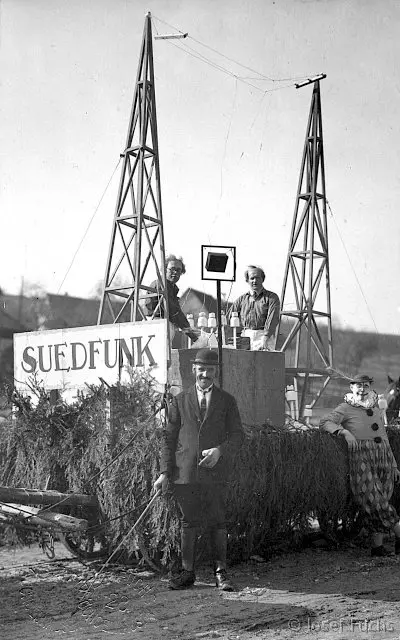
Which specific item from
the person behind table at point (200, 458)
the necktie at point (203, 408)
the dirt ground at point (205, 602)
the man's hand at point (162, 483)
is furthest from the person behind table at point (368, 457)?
the man's hand at point (162, 483)

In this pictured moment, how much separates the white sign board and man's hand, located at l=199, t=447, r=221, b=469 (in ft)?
3.18

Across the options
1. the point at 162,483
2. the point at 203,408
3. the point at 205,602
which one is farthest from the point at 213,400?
the point at 205,602

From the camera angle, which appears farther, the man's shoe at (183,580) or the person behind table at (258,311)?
the person behind table at (258,311)

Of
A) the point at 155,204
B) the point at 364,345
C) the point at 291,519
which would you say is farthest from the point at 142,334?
the point at 364,345

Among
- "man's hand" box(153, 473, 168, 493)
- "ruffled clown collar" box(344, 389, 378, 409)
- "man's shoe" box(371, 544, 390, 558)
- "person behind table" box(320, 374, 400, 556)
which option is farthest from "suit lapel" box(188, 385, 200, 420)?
"man's shoe" box(371, 544, 390, 558)

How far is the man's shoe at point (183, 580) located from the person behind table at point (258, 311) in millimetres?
3624

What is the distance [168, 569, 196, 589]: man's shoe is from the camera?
6.05 meters

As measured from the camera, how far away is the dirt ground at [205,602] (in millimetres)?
4918

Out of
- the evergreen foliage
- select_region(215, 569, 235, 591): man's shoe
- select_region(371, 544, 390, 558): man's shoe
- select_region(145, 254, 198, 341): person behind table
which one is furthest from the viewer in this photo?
select_region(145, 254, 198, 341): person behind table

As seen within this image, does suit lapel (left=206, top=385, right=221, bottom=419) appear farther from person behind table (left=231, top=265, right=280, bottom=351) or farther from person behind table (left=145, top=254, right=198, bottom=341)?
person behind table (left=145, top=254, right=198, bottom=341)

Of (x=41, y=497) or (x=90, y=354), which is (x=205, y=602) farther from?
(x=90, y=354)

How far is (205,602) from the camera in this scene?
5.67 metres

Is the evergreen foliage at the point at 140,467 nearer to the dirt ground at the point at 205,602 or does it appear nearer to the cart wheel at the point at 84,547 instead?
the dirt ground at the point at 205,602

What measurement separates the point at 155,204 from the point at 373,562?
9.65 metres
